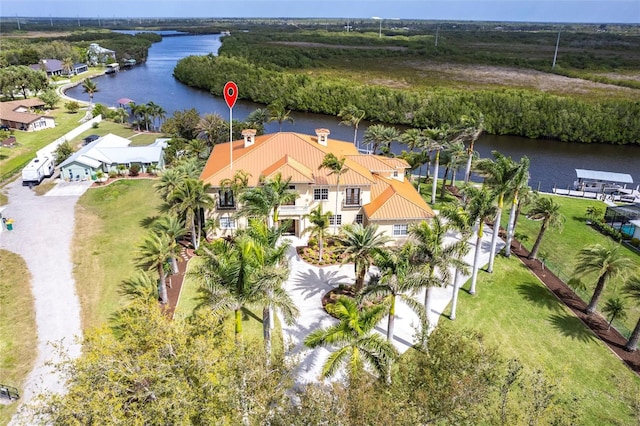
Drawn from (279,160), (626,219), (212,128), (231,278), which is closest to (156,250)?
(231,278)

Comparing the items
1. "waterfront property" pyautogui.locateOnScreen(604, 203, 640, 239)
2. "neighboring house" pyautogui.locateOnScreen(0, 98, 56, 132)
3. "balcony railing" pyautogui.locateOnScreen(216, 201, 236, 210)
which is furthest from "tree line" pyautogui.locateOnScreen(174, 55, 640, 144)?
"balcony railing" pyautogui.locateOnScreen(216, 201, 236, 210)

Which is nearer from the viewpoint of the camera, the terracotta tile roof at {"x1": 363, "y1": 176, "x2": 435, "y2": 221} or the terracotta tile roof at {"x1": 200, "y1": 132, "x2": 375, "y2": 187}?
the terracotta tile roof at {"x1": 363, "y1": 176, "x2": 435, "y2": 221}

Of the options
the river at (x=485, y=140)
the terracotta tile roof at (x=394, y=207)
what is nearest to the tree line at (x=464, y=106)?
the river at (x=485, y=140)

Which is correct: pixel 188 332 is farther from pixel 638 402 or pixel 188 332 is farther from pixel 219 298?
pixel 638 402

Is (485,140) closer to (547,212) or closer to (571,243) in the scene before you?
(571,243)

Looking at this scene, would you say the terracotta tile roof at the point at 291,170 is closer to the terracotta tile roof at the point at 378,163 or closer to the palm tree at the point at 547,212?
the terracotta tile roof at the point at 378,163

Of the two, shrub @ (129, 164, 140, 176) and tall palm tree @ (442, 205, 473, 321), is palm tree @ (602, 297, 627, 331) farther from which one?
shrub @ (129, 164, 140, 176)

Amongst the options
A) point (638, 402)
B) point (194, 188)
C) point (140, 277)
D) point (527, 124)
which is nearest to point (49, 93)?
point (194, 188)
